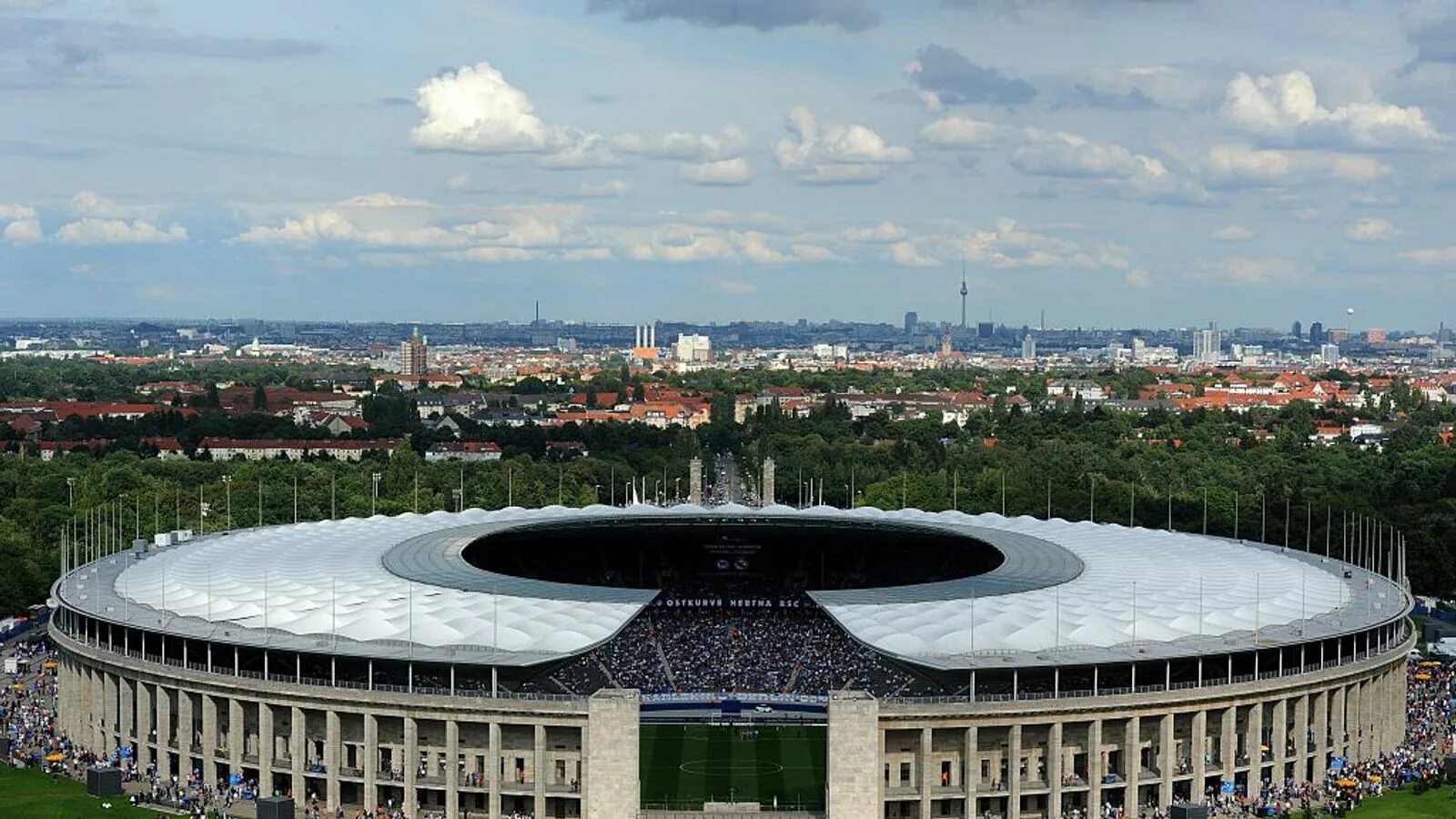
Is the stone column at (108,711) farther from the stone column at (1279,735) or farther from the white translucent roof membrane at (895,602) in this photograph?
the stone column at (1279,735)

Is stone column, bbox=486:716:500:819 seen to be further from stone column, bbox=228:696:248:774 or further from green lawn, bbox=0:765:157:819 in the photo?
green lawn, bbox=0:765:157:819

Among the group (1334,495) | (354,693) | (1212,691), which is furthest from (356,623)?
(1334,495)

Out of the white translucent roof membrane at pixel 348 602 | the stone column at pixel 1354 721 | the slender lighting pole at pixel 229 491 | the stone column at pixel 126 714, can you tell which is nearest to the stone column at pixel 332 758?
the white translucent roof membrane at pixel 348 602

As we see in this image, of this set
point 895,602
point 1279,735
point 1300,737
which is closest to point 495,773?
point 895,602

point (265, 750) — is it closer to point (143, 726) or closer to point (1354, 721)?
point (143, 726)

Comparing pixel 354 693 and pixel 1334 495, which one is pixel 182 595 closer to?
pixel 354 693

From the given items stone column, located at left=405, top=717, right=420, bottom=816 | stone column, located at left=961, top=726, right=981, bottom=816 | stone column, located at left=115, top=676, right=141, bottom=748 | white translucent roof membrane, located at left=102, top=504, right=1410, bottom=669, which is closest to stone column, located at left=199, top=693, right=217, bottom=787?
white translucent roof membrane, located at left=102, top=504, right=1410, bottom=669
